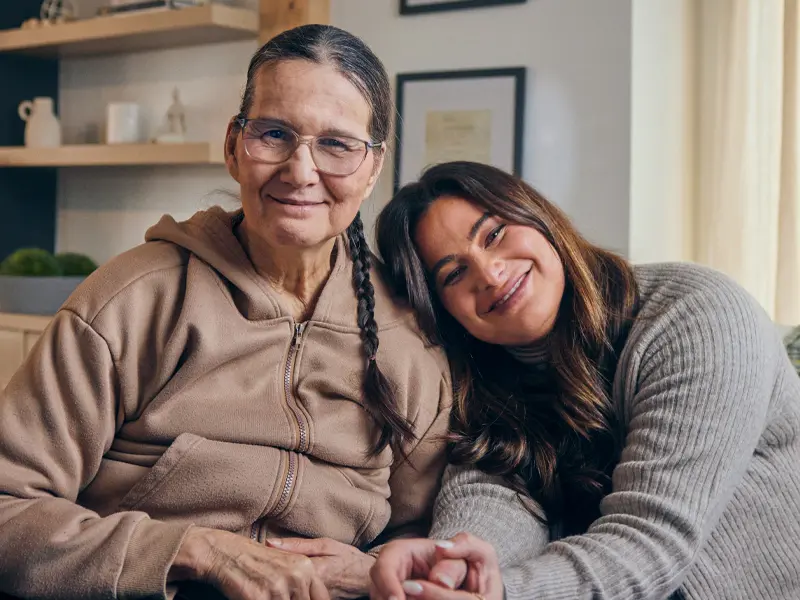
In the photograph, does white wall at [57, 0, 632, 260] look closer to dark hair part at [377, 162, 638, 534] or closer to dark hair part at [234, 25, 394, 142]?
dark hair part at [377, 162, 638, 534]

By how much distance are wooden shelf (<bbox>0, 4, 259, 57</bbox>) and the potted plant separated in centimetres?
A: 86

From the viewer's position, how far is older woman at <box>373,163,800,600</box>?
141 centimetres

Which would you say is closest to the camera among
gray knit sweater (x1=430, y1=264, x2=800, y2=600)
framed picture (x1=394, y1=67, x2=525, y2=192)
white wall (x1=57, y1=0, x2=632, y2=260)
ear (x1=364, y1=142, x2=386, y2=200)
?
gray knit sweater (x1=430, y1=264, x2=800, y2=600)

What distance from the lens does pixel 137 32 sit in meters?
3.60

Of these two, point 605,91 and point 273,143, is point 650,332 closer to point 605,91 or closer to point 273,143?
point 273,143

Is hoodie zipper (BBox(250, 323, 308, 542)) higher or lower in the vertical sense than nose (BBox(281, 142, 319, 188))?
lower

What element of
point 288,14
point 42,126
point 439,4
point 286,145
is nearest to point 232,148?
point 286,145

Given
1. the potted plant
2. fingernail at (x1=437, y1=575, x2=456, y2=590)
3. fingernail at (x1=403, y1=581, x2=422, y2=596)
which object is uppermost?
the potted plant

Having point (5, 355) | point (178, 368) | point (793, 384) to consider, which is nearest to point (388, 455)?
point (178, 368)

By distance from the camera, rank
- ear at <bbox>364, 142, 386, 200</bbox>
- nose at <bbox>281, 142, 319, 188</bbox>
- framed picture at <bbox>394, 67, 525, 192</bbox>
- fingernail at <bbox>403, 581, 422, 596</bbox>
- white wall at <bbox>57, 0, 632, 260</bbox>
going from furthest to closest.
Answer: framed picture at <bbox>394, 67, 525, 192</bbox> → white wall at <bbox>57, 0, 632, 260</bbox> → ear at <bbox>364, 142, 386, 200</bbox> → nose at <bbox>281, 142, 319, 188</bbox> → fingernail at <bbox>403, 581, 422, 596</bbox>

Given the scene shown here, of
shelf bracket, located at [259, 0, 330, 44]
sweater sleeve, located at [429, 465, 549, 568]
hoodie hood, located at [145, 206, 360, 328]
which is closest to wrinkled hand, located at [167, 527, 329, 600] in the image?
sweater sleeve, located at [429, 465, 549, 568]

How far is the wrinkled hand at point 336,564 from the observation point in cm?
148

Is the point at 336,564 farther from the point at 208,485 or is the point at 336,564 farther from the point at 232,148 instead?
the point at 232,148

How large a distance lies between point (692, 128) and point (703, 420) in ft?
6.21
